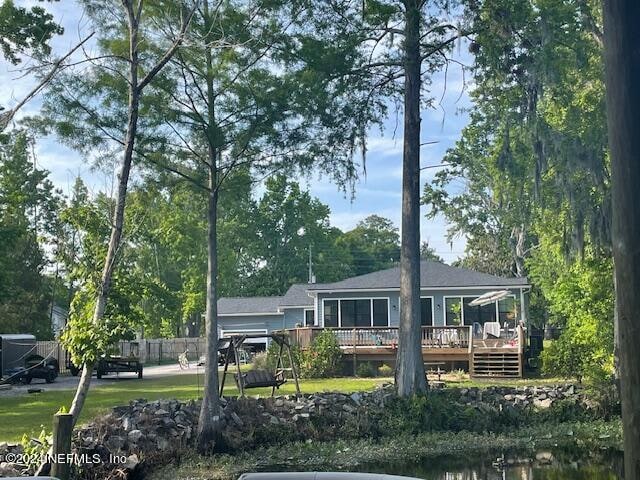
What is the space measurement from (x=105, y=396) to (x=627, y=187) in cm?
1636

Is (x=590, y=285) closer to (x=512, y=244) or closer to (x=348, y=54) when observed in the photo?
(x=348, y=54)

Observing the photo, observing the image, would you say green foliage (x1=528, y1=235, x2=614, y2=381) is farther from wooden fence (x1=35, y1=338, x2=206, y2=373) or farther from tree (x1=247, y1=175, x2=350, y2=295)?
tree (x1=247, y1=175, x2=350, y2=295)

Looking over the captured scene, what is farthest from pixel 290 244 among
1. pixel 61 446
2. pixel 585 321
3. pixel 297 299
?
pixel 61 446

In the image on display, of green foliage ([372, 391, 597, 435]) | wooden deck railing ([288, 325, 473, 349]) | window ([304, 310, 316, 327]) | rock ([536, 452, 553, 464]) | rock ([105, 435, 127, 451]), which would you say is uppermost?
window ([304, 310, 316, 327])

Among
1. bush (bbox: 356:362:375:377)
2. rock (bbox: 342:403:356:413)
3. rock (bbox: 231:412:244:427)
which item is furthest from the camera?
bush (bbox: 356:362:375:377)

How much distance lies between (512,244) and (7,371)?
27388mm

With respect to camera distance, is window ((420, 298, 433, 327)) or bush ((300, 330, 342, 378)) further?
window ((420, 298, 433, 327))

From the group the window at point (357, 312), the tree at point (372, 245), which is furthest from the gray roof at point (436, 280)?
the tree at point (372, 245)

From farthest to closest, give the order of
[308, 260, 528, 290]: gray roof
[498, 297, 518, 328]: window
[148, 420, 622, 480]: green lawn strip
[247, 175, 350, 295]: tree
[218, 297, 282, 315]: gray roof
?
[247, 175, 350, 295]: tree < [218, 297, 282, 315]: gray roof < [498, 297, 518, 328]: window < [308, 260, 528, 290]: gray roof < [148, 420, 622, 480]: green lawn strip

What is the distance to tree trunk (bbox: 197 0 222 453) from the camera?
10.8m

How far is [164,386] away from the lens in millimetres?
20297

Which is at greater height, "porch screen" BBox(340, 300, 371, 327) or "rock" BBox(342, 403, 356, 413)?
"porch screen" BBox(340, 300, 371, 327)

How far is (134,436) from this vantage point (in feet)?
33.1

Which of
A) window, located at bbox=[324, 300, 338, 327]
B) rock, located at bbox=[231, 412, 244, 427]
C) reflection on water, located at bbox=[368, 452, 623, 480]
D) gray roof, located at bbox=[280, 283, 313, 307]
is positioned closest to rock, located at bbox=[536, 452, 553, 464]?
reflection on water, located at bbox=[368, 452, 623, 480]
